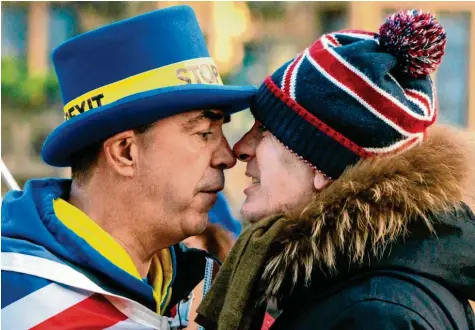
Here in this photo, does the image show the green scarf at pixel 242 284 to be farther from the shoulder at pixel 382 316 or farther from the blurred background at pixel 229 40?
the blurred background at pixel 229 40

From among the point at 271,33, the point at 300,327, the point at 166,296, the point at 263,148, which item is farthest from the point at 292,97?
the point at 271,33

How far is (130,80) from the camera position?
2.56m

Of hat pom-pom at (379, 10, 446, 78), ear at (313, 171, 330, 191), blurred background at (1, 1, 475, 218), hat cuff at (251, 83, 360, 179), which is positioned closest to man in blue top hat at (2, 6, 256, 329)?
hat cuff at (251, 83, 360, 179)

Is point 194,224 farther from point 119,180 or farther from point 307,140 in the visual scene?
point 307,140

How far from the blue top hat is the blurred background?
14.7m

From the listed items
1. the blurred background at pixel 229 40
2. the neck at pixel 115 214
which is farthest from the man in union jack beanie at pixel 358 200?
the blurred background at pixel 229 40

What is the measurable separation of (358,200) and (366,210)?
4cm

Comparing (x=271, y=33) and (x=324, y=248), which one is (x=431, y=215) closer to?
(x=324, y=248)

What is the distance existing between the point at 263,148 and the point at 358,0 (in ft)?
52.2

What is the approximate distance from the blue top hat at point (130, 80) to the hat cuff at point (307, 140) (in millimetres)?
239

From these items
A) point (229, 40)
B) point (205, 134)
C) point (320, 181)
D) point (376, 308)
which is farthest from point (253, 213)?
point (229, 40)

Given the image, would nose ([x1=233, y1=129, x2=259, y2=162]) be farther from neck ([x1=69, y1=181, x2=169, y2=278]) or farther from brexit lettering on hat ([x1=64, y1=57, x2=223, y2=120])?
neck ([x1=69, y1=181, x2=169, y2=278])

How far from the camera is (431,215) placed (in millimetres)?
2162

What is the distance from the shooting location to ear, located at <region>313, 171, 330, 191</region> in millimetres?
2371
